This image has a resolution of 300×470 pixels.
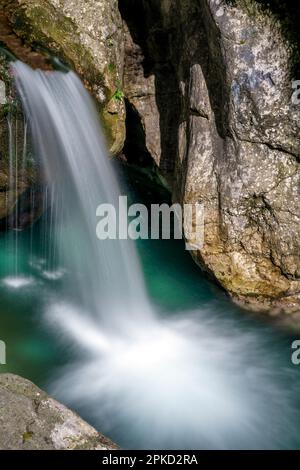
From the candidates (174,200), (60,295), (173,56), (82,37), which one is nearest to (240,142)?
(174,200)

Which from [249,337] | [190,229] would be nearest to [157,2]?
[190,229]

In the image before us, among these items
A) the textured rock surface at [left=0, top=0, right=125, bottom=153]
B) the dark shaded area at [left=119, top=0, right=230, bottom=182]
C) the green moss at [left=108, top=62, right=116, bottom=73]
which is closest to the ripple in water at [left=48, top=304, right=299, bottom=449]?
the dark shaded area at [left=119, top=0, right=230, bottom=182]

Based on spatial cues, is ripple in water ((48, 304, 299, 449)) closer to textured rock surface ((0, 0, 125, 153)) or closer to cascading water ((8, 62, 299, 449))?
cascading water ((8, 62, 299, 449))

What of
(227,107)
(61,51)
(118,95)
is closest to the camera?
(227,107)

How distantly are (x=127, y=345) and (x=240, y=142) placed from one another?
9.75ft

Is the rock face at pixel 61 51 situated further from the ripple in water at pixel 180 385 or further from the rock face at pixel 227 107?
the ripple in water at pixel 180 385

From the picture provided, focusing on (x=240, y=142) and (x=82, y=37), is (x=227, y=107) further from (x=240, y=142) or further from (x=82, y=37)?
(x=82, y=37)

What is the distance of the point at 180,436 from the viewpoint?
167 inches

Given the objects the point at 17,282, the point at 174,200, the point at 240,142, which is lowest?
the point at 17,282

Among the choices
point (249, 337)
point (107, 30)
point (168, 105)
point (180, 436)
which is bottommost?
point (180, 436)

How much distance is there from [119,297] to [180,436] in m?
2.79

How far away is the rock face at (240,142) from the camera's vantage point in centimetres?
532

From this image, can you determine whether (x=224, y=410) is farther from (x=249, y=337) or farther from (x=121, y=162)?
(x=121, y=162)

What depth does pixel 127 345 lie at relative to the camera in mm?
5668
